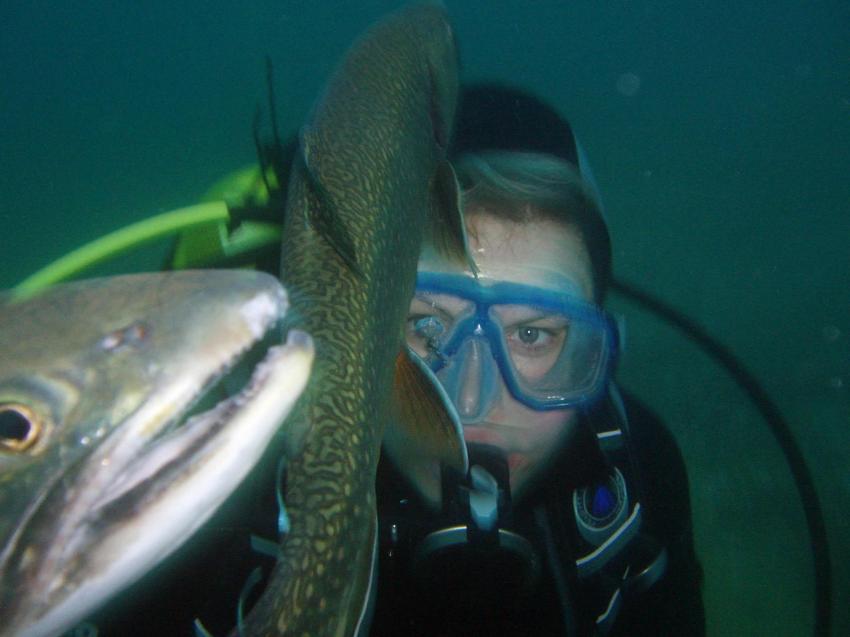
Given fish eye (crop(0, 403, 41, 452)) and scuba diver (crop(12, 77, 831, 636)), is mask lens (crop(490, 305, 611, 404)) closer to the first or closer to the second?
Result: scuba diver (crop(12, 77, 831, 636))

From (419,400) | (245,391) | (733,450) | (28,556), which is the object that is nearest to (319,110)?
(419,400)

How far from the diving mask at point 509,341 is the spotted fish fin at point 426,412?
4.61 feet

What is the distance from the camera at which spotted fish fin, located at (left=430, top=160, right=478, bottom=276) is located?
233 cm

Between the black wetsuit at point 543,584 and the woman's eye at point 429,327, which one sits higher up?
the woman's eye at point 429,327

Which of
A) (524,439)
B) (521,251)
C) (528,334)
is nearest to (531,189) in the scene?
(521,251)

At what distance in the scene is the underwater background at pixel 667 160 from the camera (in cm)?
864

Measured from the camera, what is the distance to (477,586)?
2.87 meters

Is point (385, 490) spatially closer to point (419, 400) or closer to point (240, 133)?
point (419, 400)

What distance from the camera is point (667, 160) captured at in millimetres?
32344

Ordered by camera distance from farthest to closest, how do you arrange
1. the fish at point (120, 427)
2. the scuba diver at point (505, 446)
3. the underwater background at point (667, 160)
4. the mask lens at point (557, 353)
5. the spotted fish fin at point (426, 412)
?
1. the underwater background at point (667, 160)
2. the mask lens at point (557, 353)
3. the scuba diver at point (505, 446)
4. the spotted fish fin at point (426, 412)
5. the fish at point (120, 427)

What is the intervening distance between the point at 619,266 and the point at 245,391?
1944cm

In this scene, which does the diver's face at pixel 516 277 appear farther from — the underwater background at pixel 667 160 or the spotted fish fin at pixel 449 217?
the underwater background at pixel 667 160

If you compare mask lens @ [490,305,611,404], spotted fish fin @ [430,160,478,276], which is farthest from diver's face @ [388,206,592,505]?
spotted fish fin @ [430,160,478,276]

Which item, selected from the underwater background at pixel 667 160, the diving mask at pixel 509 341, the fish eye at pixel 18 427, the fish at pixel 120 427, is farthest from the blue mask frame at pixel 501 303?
the fish eye at pixel 18 427
